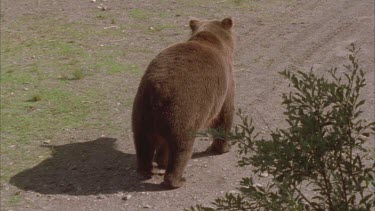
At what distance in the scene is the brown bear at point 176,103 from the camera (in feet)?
22.4

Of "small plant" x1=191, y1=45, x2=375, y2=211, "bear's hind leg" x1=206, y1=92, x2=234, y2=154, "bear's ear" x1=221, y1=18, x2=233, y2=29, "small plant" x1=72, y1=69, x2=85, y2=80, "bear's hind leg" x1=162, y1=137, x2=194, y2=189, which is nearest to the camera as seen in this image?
"small plant" x1=191, y1=45, x2=375, y2=211

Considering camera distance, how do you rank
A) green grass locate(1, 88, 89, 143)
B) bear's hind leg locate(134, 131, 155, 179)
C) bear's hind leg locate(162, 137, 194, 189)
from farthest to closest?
green grass locate(1, 88, 89, 143)
bear's hind leg locate(134, 131, 155, 179)
bear's hind leg locate(162, 137, 194, 189)

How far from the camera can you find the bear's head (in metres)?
8.03

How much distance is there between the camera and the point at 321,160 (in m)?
3.77

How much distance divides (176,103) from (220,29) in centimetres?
159

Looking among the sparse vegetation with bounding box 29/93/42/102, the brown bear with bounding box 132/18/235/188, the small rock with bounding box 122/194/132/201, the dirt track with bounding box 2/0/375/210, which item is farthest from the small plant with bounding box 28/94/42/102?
the small rock with bounding box 122/194/132/201

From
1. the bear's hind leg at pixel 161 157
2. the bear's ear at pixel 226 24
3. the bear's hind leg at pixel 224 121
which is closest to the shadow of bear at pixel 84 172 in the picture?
the bear's hind leg at pixel 161 157

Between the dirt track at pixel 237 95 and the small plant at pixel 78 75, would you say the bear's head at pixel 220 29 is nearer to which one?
the dirt track at pixel 237 95

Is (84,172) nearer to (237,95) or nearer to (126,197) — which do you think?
(126,197)

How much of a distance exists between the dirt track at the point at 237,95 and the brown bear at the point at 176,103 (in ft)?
0.93

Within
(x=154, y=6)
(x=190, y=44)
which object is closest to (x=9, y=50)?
(x=154, y=6)

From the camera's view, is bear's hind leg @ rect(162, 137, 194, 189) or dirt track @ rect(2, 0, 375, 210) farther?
dirt track @ rect(2, 0, 375, 210)

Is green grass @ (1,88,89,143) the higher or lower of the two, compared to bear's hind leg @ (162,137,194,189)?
lower

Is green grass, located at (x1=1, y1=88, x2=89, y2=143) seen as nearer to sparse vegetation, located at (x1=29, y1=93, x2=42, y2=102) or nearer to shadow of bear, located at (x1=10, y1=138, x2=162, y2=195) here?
sparse vegetation, located at (x1=29, y1=93, x2=42, y2=102)
